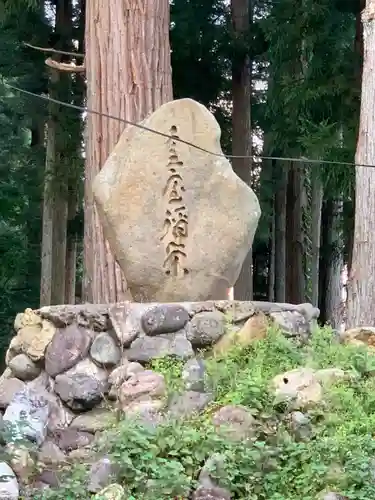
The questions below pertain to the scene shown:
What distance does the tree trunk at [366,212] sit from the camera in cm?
672

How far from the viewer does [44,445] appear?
13.5ft

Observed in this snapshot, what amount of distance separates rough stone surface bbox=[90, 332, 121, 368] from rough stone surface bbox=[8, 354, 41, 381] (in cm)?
36

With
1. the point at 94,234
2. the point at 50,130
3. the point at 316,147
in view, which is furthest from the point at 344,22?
the point at 94,234

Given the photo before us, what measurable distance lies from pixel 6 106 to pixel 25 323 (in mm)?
8476

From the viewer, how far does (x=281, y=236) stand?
14359mm

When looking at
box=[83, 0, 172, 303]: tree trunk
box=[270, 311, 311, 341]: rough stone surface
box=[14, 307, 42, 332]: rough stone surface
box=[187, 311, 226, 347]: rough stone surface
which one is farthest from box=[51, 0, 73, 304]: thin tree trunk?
box=[187, 311, 226, 347]: rough stone surface

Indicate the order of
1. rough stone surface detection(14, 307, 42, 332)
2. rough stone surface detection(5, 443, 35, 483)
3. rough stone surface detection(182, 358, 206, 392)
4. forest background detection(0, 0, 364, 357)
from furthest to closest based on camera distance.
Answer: forest background detection(0, 0, 364, 357), rough stone surface detection(14, 307, 42, 332), rough stone surface detection(182, 358, 206, 392), rough stone surface detection(5, 443, 35, 483)

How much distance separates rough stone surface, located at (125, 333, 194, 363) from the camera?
444 centimetres

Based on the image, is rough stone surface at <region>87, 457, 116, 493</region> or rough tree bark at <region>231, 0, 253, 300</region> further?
rough tree bark at <region>231, 0, 253, 300</region>

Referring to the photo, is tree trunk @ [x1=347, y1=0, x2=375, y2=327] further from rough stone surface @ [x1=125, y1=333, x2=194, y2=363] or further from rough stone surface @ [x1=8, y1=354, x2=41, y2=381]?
rough stone surface @ [x1=8, y1=354, x2=41, y2=381]

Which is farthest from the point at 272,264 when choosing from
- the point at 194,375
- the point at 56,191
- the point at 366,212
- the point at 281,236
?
the point at 194,375

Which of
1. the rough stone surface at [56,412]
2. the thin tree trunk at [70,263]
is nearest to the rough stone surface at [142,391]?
the rough stone surface at [56,412]

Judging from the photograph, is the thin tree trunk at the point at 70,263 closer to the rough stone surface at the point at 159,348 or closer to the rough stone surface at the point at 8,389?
the rough stone surface at the point at 8,389

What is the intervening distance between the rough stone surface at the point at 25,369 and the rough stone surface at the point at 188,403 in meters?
0.93
